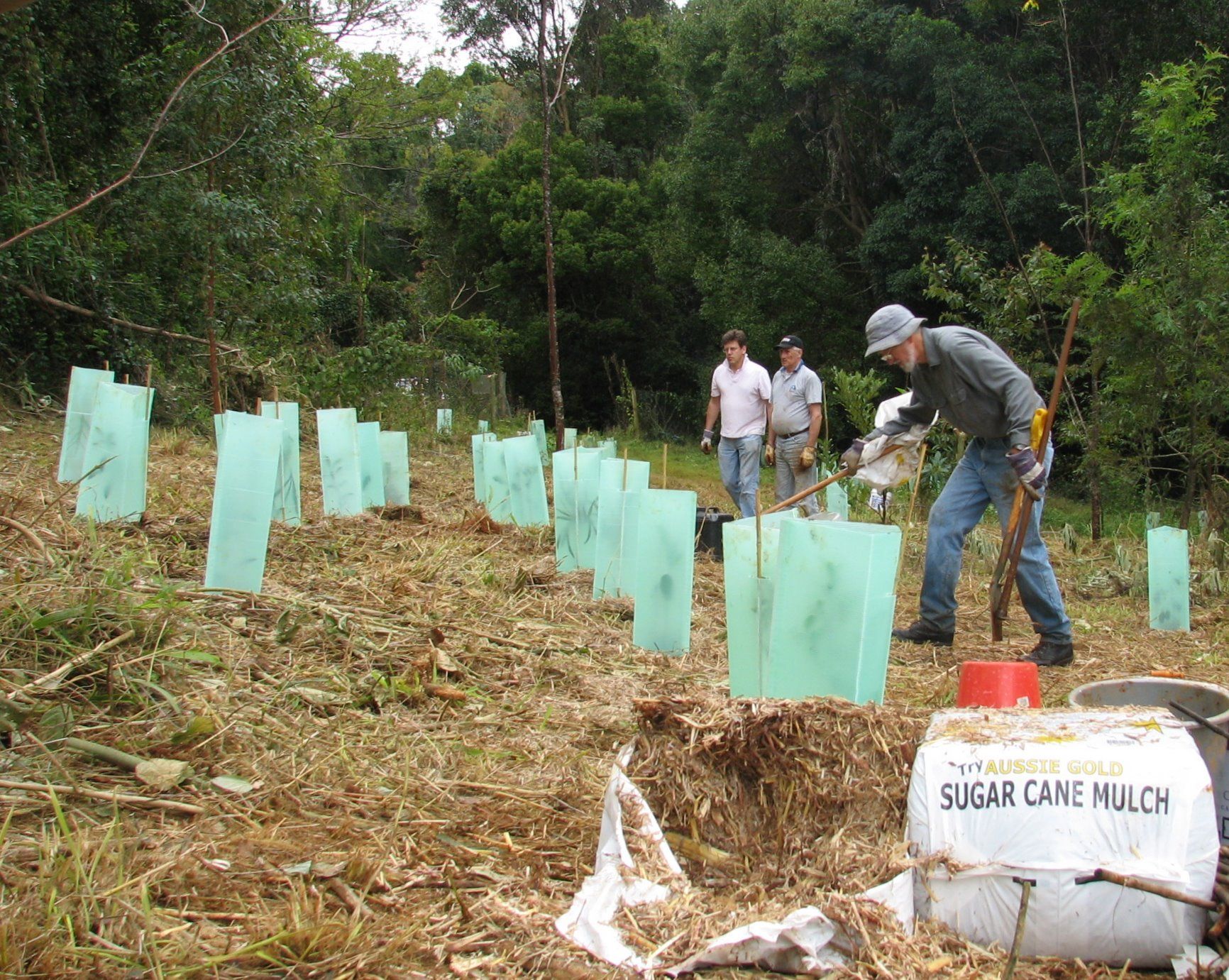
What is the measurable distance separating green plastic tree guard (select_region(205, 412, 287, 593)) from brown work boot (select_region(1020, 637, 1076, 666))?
10.5 ft

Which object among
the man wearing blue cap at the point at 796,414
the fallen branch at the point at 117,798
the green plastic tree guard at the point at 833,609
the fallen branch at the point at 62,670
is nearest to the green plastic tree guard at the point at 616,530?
the green plastic tree guard at the point at 833,609

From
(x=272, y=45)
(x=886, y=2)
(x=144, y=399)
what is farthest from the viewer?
(x=886, y=2)

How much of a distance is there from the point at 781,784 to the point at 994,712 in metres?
0.48

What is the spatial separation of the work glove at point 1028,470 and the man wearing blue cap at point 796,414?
297 centimetres

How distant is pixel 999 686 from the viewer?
2.66 meters

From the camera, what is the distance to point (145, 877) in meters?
2.23

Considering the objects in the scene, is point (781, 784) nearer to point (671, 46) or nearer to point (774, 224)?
point (774, 224)

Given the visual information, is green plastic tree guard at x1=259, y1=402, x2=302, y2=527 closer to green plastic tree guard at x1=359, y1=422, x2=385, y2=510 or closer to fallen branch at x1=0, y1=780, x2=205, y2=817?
green plastic tree guard at x1=359, y1=422, x2=385, y2=510

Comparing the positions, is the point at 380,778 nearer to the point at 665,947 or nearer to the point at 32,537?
the point at 665,947

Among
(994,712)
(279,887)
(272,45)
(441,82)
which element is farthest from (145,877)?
(441,82)

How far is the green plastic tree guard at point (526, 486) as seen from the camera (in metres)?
7.07

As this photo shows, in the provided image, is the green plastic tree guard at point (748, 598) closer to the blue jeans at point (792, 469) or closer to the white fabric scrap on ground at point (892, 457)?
the white fabric scrap on ground at point (892, 457)

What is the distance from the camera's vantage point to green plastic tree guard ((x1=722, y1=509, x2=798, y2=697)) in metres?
3.51

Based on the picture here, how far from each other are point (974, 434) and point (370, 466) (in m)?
4.00
